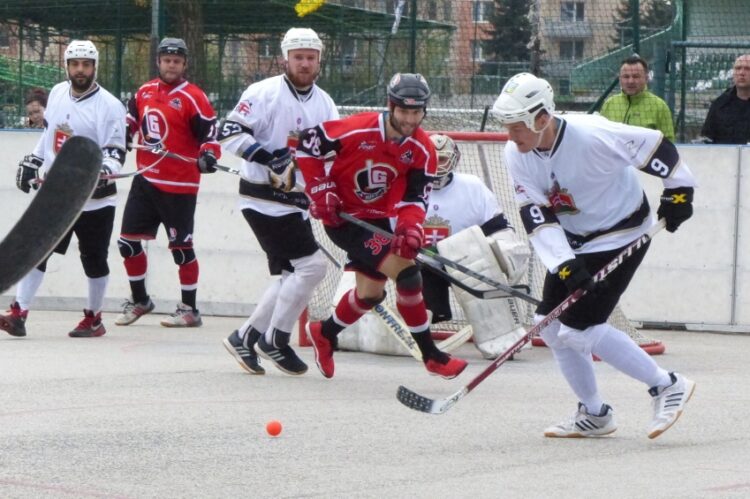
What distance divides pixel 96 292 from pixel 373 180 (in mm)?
2933

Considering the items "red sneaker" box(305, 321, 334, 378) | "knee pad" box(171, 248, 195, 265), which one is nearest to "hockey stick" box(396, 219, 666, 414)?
"red sneaker" box(305, 321, 334, 378)

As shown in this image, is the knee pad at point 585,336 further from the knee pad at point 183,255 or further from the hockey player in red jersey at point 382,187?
the knee pad at point 183,255

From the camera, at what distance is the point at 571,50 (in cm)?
1037

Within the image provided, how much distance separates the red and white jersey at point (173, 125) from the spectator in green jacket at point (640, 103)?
274 centimetres

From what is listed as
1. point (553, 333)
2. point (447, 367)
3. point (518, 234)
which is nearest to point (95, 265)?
point (518, 234)

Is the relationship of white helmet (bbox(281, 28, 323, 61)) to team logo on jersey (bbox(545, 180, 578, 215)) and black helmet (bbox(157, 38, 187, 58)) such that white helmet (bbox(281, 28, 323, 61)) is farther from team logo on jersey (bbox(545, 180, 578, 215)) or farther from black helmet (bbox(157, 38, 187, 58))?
black helmet (bbox(157, 38, 187, 58))

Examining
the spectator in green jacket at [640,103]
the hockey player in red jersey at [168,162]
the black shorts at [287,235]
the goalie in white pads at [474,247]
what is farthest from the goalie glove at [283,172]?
the spectator in green jacket at [640,103]

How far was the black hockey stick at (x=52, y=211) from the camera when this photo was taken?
2615mm

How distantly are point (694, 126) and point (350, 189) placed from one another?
4388 millimetres

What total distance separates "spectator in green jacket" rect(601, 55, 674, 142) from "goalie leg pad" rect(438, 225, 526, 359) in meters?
1.96

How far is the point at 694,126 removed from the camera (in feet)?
33.4

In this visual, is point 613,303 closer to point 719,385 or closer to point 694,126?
point 719,385

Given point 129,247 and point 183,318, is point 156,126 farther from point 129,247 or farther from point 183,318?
point 183,318

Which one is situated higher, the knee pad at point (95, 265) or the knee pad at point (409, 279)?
the knee pad at point (409, 279)
